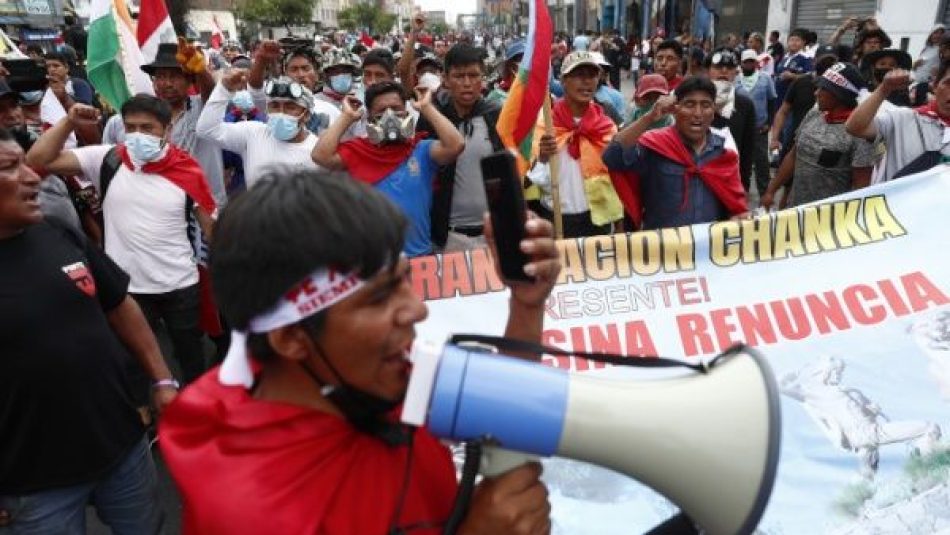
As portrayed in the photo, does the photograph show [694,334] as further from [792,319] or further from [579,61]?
[579,61]

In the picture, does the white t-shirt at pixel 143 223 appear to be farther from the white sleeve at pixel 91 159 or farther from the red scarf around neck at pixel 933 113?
the red scarf around neck at pixel 933 113

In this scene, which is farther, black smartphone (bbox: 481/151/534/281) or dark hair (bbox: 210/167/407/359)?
black smartphone (bbox: 481/151/534/281)

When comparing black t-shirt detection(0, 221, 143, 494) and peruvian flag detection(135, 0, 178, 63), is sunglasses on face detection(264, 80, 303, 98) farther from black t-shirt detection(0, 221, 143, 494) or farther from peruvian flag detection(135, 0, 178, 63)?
black t-shirt detection(0, 221, 143, 494)

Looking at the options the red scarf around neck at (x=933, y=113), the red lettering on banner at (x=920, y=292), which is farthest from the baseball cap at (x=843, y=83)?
A: the red lettering on banner at (x=920, y=292)

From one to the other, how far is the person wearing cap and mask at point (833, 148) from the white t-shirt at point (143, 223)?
385 centimetres

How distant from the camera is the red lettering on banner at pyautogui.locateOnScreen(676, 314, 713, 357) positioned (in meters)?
2.97

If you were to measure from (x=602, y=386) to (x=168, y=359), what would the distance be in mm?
4199

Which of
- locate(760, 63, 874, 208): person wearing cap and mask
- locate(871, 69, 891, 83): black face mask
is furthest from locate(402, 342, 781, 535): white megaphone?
locate(871, 69, 891, 83): black face mask

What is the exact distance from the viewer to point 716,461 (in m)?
0.96

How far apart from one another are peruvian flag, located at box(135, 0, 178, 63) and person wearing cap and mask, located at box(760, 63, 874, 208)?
433 cm

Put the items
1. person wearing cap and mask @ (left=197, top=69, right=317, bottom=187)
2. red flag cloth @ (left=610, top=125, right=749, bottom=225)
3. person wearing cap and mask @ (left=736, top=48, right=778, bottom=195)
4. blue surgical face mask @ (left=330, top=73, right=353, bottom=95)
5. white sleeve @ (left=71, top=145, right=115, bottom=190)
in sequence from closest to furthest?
1. white sleeve @ (left=71, top=145, right=115, bottom=190)
2. red flag cloth @ (left=610, top=125, right=749, bottom=225)
3. person wearing cap and mask @ (left=197, top=69, right=317, bottom=187)
4. blue surgical face mask @ (left=330, top=73, right=353, bottom=95)
5. person wearing cap and mask @ (left=736, top=48, right=778, bottom=195)

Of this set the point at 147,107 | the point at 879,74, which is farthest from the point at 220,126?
the point at 879,74

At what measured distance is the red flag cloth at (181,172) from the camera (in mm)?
3501

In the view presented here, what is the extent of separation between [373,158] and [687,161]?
1700 millimetres
